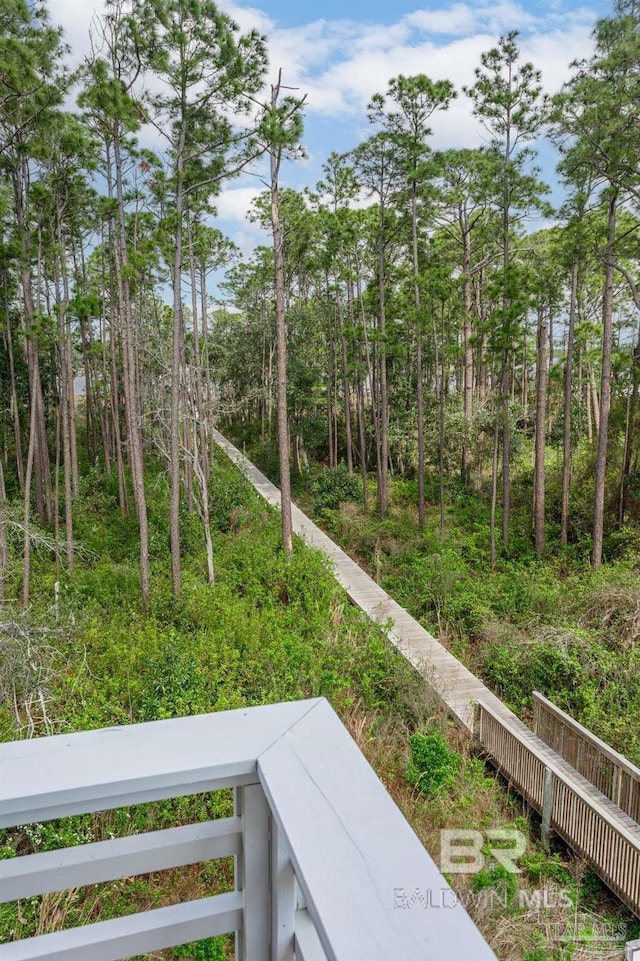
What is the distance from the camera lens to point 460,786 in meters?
5.52

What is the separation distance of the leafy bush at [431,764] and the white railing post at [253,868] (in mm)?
5125

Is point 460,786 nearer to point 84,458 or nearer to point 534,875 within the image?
point 534,875

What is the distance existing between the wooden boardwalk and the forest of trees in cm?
383

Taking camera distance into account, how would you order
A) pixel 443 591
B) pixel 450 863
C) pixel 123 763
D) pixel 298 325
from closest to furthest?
pixel 123 763, pixel 450 863, pixel 443 591, pixel 298 325

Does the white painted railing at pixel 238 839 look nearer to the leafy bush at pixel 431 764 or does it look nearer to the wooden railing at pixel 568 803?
the wooden railing at pixel 568 803

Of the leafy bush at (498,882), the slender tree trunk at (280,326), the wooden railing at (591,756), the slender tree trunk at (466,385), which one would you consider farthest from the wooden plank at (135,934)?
the slender tree trunk at (466,385)

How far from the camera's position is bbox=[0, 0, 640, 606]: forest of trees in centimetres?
838

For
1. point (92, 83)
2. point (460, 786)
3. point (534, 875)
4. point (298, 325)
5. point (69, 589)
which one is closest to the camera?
point (534, 875)

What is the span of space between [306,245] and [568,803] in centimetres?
1564

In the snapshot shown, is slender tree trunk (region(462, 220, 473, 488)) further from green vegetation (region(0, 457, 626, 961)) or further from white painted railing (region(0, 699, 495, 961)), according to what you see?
white painted railing (region(0, 699, 495, 961))

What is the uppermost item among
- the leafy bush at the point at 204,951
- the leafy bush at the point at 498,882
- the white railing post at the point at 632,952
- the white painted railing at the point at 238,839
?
the white painted railing at the point at 238,839

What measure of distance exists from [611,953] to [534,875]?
92 cm

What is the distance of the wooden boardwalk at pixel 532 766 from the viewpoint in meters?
4.54

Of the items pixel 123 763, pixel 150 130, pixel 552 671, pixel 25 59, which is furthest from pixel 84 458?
pixel 123 763
